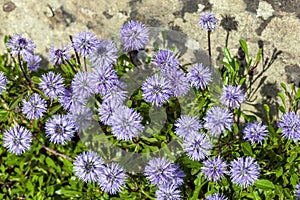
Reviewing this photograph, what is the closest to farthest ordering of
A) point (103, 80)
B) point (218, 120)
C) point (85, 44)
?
point (218, 120), point (103, 80), point (85, 44)

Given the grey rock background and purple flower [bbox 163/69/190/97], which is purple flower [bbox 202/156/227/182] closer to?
purple flower [bbox 163/69/190/97]

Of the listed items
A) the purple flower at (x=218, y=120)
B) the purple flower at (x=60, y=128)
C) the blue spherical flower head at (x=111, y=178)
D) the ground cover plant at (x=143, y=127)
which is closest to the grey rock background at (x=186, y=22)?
the ground cover plant at (x=143, y=127)

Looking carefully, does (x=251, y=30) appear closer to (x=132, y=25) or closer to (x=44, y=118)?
(x=132, y=25)

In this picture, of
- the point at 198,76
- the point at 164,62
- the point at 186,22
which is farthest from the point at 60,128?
the point at 186,22

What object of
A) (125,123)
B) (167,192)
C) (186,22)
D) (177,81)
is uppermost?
(186,22)

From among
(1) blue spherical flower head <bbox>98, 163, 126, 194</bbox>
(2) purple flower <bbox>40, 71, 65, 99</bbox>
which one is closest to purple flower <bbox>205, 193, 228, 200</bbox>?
(1) blue spherical flower head <bbox>98, 163, 126, 194</bbox>

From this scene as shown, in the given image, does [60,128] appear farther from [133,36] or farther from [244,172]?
[244,172]
